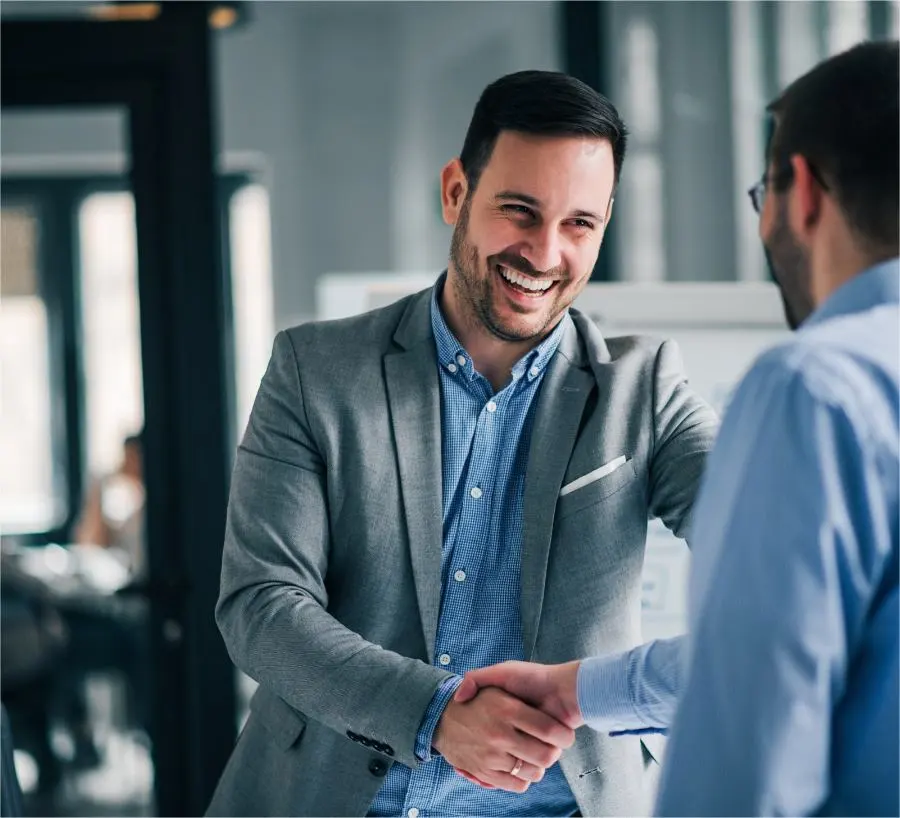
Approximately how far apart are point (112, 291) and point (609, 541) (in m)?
2.17

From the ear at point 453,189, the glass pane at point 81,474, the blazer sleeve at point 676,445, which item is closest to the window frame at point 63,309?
the glass pane at point 81,474

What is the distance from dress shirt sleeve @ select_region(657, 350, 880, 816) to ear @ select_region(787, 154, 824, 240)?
0.15 m

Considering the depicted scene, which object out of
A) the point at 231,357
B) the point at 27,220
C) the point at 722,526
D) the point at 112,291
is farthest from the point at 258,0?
the point at 722,526

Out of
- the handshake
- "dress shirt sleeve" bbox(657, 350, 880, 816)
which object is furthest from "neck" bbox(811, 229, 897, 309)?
the handshake

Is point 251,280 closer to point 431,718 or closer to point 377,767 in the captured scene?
point 377,767

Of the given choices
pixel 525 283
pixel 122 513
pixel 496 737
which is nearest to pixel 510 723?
pixel 496 737

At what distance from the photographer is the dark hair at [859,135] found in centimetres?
88

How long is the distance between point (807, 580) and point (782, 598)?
2cm

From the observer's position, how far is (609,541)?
1.46m

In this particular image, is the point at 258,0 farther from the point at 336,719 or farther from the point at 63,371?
the point at 336,719

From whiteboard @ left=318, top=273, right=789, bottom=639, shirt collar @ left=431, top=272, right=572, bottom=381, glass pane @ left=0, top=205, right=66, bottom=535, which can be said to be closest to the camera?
shirt collar @ left=431, top=272, right=572, bottom=381

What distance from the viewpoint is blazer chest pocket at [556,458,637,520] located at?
1457mm

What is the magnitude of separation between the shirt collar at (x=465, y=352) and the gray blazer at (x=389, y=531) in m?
0.02

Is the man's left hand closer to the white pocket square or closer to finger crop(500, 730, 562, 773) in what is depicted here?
finger crop(500, 730, 562, 773)
